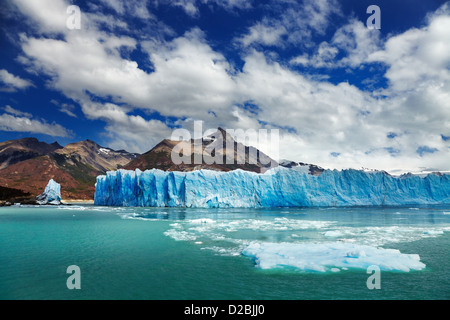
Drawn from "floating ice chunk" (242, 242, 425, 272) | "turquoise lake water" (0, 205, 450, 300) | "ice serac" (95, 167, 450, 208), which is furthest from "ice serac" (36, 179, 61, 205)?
"floating ice chunk" (242, 242, 425, 272)

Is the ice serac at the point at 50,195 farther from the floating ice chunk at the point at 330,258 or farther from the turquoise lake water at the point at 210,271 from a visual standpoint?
the floating ice chunk at the point at 330,258

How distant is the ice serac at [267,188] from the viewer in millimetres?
50844

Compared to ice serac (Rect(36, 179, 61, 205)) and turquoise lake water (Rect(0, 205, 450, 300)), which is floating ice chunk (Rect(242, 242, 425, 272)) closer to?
turquoise lake water (Rect(0, 205, 450, 300))

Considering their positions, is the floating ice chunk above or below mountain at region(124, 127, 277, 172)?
below

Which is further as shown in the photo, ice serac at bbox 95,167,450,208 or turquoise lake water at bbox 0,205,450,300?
ice serac at bbox 95,167,450,208

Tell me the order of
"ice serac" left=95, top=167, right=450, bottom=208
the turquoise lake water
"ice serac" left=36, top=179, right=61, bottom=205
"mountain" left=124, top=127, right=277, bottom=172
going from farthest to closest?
"mountain" left=124, top=127, right=277, bottom=172, "ice serac" left=36, top=179, right=61, bottom=205, "ice serac" left=95, top=167, right=450, bottom=208, the turquoise lake water

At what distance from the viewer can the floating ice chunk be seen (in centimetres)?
961

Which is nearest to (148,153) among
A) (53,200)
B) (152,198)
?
(53,200)

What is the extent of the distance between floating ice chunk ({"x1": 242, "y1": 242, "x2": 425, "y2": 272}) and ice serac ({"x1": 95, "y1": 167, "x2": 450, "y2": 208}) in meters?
38.6

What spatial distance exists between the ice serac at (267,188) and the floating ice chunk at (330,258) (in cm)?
3859

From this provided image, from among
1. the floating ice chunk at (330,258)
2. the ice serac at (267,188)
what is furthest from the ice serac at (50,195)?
the floating ice chunk at (330,258)

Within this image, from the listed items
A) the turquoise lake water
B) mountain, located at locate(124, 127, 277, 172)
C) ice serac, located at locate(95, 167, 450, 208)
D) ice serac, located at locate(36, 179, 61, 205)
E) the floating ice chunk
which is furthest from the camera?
mountain, located at locate(124, 127, 277, 172)

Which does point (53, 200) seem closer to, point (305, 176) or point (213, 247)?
point (305, 176)
